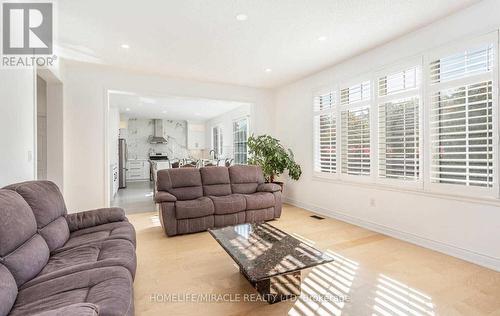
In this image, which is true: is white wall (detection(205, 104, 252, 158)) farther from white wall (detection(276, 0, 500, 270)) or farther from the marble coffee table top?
the marble coffee table top

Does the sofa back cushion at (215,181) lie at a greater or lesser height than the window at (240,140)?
lesser

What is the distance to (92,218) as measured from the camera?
8.26ft

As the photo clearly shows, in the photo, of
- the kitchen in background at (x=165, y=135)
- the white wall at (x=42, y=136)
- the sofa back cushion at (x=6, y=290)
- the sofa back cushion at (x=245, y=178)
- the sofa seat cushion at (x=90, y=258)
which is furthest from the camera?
the kitchen in background at (x=165, y=135)

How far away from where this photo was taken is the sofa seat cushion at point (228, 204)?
3.75 m

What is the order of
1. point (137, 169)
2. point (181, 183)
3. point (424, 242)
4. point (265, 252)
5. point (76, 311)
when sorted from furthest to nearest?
point (137, 169) < point (181, 183) < point (424, 242) < point (265, 252) < point (76, 311)

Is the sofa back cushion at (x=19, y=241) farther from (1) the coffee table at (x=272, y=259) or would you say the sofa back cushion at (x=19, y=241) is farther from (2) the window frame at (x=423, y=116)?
(2) the window frame at (x=423, y=116)

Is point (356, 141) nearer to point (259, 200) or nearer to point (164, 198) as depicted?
point (259, 200)

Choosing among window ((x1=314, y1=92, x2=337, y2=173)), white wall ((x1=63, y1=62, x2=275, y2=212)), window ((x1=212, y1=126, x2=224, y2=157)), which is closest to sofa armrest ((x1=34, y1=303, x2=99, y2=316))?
white wall ((x1=63, y1=62, x2=275, y2=212))

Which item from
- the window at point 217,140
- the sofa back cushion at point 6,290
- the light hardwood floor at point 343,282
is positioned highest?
the window at point 217,140

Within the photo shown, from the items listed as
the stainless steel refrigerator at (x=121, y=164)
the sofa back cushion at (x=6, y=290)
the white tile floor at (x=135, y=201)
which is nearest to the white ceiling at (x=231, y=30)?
the sofa back cushion at (x=6, y=290)

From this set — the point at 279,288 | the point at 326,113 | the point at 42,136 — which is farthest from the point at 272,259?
the point at 42,136

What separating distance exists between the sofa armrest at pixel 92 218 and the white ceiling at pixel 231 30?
220 cm

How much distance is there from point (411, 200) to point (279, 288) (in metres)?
2.32

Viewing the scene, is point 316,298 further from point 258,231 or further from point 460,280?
point 460,280
